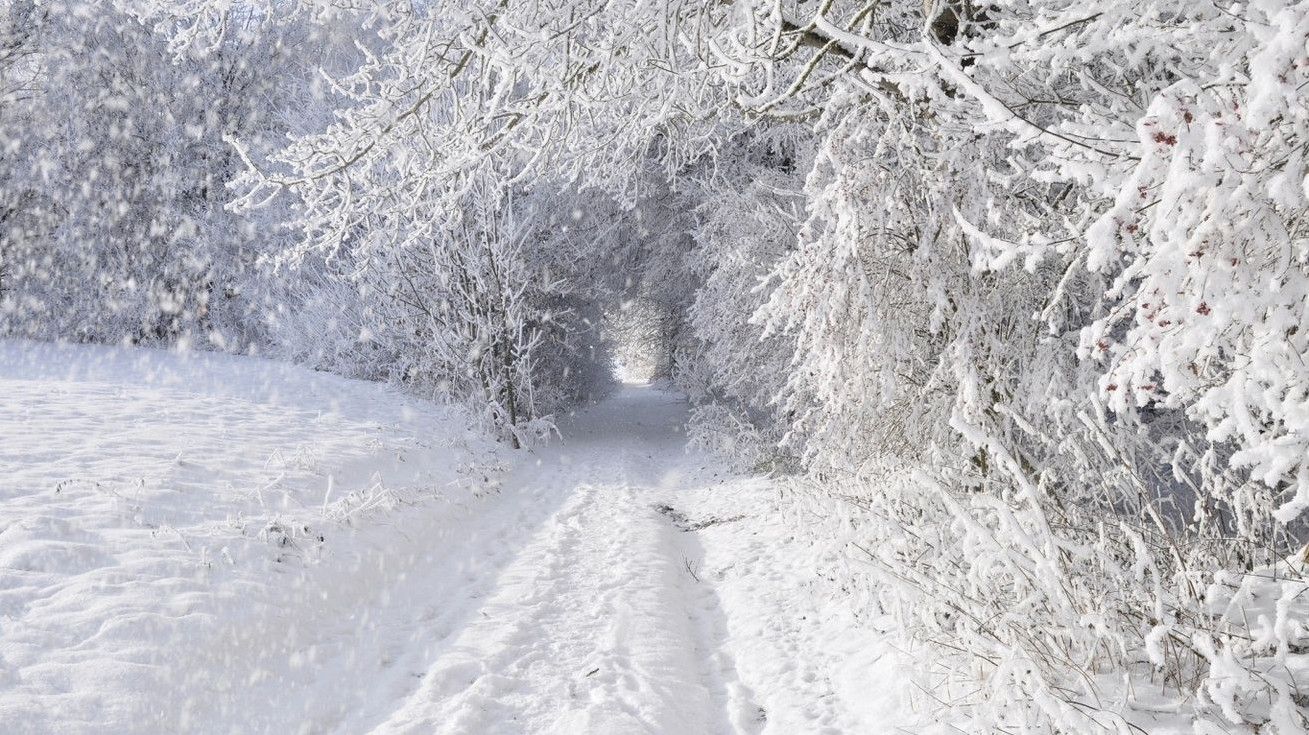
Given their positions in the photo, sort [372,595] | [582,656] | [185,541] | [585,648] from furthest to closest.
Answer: [372,595], [185,541], [585,648], [582,656]

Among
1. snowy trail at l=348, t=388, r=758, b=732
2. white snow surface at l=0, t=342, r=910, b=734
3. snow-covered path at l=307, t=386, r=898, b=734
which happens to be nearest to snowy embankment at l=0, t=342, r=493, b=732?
white snow surface at l=0, t=342, r=910, b=734

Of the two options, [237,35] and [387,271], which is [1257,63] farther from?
[237,35]

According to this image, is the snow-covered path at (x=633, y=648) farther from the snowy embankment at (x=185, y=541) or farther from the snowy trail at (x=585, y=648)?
the snowy embankment at (x=185, y=541)

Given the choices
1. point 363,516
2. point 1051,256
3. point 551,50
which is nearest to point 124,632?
point 363,516

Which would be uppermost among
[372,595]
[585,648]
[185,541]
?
[185,541]

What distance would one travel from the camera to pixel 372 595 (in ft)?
20.2

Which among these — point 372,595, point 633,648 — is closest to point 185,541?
point 372,595

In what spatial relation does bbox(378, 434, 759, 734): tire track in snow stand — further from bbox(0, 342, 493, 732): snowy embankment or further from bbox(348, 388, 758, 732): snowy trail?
bbox(0, 342, 493, 732): snowy embankment

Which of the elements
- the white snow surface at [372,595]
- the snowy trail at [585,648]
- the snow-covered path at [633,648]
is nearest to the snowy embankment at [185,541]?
the white snow surface at [372,595]

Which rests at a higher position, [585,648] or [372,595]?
[585,648]

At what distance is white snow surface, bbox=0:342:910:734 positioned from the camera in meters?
4.17

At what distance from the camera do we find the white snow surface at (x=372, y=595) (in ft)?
13.7

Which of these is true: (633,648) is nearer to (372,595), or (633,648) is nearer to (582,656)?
(582,656)

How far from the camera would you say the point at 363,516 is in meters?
7.48
